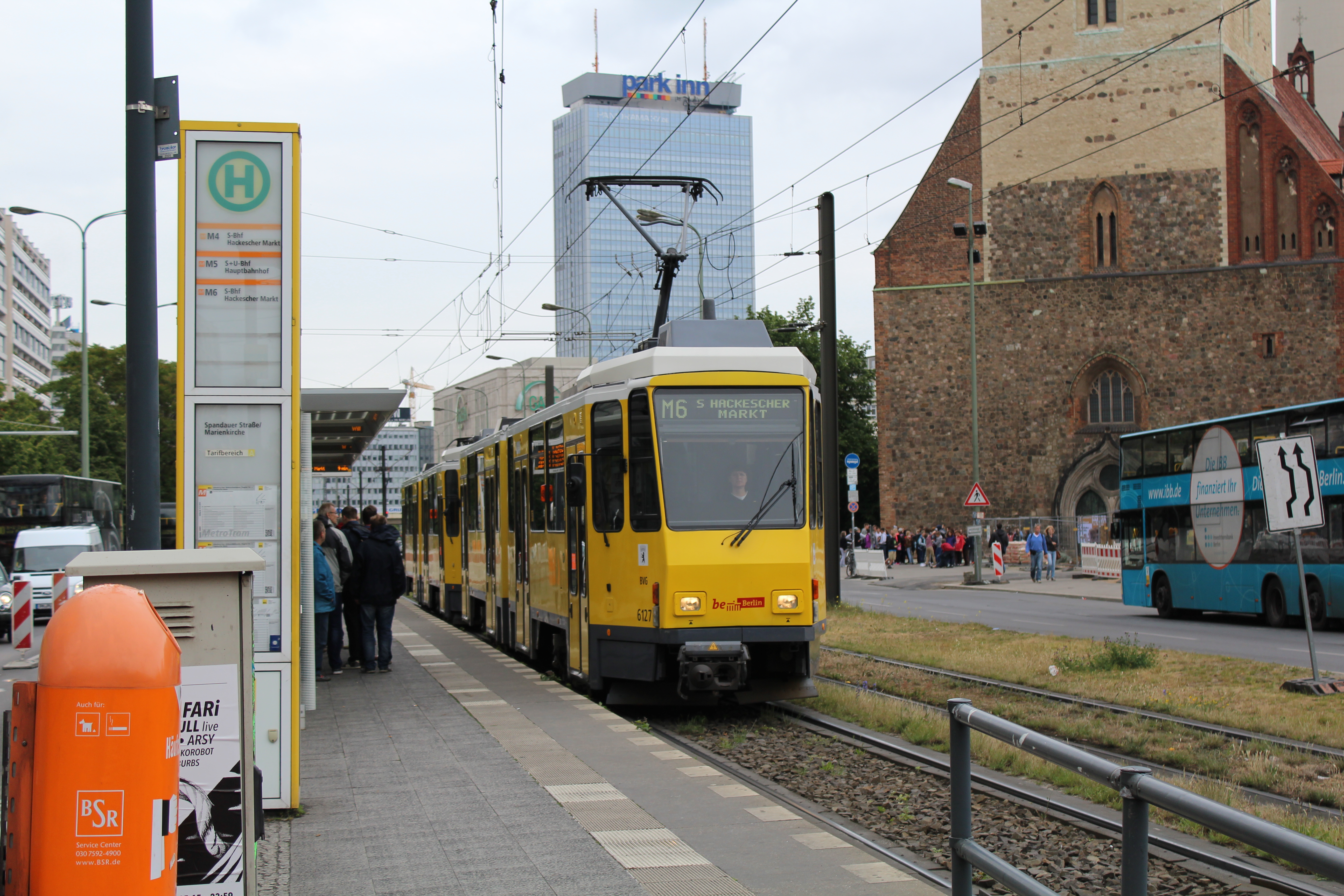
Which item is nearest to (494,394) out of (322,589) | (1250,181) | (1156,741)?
(1250,181)

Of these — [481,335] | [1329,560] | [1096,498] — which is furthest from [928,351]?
[1329,560]

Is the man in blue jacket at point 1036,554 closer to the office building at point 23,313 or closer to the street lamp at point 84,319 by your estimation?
the street lamp at point 84,319

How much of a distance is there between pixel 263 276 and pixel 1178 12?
159 feet

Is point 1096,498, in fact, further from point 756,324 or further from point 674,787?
point 674,787

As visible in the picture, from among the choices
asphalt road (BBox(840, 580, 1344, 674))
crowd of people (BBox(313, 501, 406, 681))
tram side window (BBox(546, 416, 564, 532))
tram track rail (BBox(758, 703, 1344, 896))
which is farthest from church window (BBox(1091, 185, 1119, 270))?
tram track rail (BBox(758, 703, 1344, 896))

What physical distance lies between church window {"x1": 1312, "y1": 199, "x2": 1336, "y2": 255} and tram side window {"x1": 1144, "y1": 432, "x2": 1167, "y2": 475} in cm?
2571

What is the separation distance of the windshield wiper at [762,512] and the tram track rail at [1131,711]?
106 inches

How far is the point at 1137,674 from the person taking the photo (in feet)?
47.0

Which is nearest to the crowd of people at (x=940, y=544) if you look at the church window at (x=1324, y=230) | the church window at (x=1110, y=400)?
the church window at (x=1110, y=400)

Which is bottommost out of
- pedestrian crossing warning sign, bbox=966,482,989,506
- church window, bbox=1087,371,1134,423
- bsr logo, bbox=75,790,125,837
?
bsr logo, bbox=75,790,125,837

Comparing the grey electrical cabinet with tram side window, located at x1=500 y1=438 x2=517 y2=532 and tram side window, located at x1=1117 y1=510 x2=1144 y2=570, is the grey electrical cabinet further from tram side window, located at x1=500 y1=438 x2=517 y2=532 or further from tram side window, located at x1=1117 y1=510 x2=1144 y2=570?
tram side window, located at x1=1117 y1=510 x2=1144 y2=570

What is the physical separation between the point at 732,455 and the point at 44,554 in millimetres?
21752

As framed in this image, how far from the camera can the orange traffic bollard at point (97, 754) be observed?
3748mm

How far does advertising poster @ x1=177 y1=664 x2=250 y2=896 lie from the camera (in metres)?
4.97
